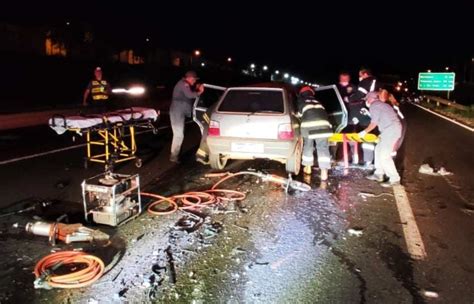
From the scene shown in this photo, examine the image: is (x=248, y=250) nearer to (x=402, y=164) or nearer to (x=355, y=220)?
(x=355, y=220)

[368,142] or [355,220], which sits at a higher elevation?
[368,142]

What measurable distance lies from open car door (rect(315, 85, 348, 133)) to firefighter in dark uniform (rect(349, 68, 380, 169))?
0.35 m

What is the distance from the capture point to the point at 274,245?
16.7 feet

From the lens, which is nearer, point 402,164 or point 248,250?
point 248,250

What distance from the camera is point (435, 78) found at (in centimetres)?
3541

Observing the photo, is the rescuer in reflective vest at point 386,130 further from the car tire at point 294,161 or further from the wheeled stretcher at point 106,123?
the wheeled stretcher at point 106,123

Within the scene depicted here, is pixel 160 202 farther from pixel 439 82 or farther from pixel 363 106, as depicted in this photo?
pixel 439 82

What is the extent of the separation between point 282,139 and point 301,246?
2856mm

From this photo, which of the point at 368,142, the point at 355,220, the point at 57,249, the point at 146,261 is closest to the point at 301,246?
the point at 355,220

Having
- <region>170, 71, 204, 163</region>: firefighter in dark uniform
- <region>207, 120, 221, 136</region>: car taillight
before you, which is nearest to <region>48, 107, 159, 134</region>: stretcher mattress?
<region>170, 71, 204, 163</region>: firefighter in dark uniform

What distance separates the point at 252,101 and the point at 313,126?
3.69ft

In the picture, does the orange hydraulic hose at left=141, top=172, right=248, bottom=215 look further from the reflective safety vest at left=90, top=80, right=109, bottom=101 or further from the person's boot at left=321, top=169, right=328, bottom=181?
the reflective safety vest at left=90, top=80, right=109, bottom=101

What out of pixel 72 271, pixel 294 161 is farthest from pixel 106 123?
pixel 72 271

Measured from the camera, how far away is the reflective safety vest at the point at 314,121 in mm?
7777
